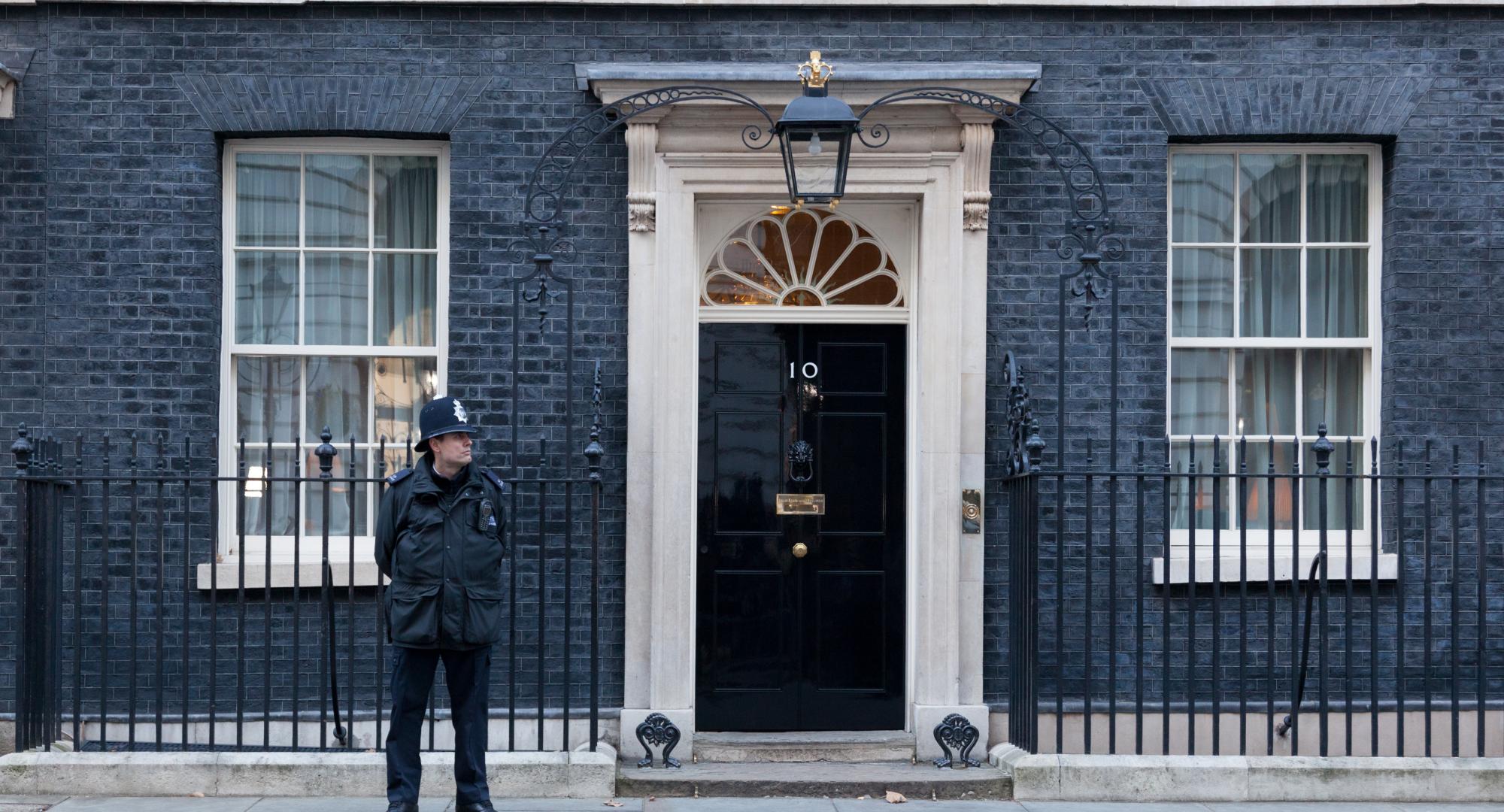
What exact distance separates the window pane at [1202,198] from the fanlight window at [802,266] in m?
1.65

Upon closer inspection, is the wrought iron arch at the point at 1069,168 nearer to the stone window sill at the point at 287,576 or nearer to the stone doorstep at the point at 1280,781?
the stone doorstep at the point at 1280,781

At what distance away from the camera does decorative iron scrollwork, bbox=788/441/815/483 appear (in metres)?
8.64

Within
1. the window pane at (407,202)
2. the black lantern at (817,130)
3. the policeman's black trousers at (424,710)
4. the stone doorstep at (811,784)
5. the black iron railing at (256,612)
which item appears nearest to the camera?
the policeman's black trousers at (424,710)

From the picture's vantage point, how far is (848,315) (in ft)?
28.6

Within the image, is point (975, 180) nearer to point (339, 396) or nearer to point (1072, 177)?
point (1072, 177)

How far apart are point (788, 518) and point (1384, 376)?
11.1 feet

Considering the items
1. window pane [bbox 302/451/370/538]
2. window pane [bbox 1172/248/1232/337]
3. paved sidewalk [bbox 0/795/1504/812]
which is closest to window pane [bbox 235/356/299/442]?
window pane [bbox 302/451/370/538]

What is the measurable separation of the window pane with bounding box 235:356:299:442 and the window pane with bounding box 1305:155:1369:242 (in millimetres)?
5805

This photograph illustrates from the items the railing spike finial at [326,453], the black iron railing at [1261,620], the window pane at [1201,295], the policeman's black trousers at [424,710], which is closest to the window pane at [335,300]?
the railing spike finial at [326,453]

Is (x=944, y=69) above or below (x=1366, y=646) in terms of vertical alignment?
above

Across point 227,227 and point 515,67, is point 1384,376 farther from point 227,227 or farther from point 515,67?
point 227,227

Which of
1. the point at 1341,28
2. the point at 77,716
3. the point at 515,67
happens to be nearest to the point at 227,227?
the point at 515,67

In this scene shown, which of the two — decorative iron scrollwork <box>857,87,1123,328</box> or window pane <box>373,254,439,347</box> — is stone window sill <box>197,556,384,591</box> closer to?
window pane <box>373,254,439,347</box>

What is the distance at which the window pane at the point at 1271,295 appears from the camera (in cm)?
889
